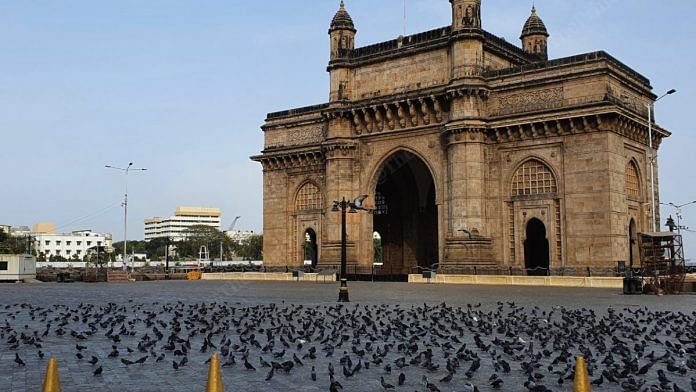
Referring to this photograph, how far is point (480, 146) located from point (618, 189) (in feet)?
24.1

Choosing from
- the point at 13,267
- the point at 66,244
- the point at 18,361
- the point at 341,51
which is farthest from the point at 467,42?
the point at 66,244

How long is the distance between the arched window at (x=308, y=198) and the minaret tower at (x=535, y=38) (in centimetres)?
1673

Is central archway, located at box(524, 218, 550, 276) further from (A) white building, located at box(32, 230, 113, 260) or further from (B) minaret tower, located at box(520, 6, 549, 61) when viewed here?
(A) white building, located at box(32, 230, 113, 260)

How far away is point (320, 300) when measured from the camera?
23.8 meters

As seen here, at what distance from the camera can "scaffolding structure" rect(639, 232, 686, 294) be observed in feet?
92.8

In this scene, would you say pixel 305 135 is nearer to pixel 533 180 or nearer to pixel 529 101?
pixel 529 101

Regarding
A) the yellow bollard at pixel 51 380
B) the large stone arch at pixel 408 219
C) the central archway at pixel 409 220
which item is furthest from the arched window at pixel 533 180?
the yellow bollard at pixel 51 380

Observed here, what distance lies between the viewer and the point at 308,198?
4906 centimetres

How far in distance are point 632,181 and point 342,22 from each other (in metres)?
19.9

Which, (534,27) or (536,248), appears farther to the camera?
(534,27)

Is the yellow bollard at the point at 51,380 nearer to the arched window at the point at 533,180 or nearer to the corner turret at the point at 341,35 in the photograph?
the arched window at the point at 533,180

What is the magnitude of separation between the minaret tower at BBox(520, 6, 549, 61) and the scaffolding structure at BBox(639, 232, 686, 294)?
1964cm

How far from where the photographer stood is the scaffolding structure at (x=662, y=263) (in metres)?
28.3

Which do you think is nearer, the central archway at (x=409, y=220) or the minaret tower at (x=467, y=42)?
the minaret tower at (x=467, y=42)
